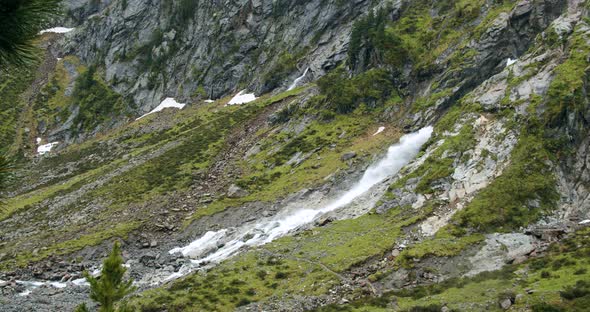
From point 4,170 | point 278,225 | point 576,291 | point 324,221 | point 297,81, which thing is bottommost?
point 576,291

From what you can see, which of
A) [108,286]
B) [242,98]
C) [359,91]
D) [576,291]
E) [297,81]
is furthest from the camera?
[242,98]

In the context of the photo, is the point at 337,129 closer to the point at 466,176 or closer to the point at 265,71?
the point at 466,176

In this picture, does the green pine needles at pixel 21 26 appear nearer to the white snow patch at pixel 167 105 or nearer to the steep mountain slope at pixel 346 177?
the steep mountain slope at pixel 346 177

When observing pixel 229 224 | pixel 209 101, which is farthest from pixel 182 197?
pixel 209 101

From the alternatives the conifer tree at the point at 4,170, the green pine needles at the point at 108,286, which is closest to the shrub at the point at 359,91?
the green pine needles at the point at 108,286

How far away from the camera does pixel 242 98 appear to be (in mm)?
112375

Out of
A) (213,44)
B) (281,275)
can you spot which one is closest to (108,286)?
(281,275)

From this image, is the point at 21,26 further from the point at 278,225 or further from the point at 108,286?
the point at 278,225

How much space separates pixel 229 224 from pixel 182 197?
551 inches

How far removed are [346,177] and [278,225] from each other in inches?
487

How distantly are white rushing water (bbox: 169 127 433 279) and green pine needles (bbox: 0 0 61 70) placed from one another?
40.4 metres

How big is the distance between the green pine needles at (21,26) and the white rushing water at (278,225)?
4044 centimetres

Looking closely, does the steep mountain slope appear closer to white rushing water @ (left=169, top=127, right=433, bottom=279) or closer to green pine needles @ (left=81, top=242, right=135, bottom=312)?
white rushing water @ (left=169, top=127, right=433, bottom=279)

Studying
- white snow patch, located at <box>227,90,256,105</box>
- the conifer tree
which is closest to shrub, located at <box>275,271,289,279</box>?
the conifer tree
